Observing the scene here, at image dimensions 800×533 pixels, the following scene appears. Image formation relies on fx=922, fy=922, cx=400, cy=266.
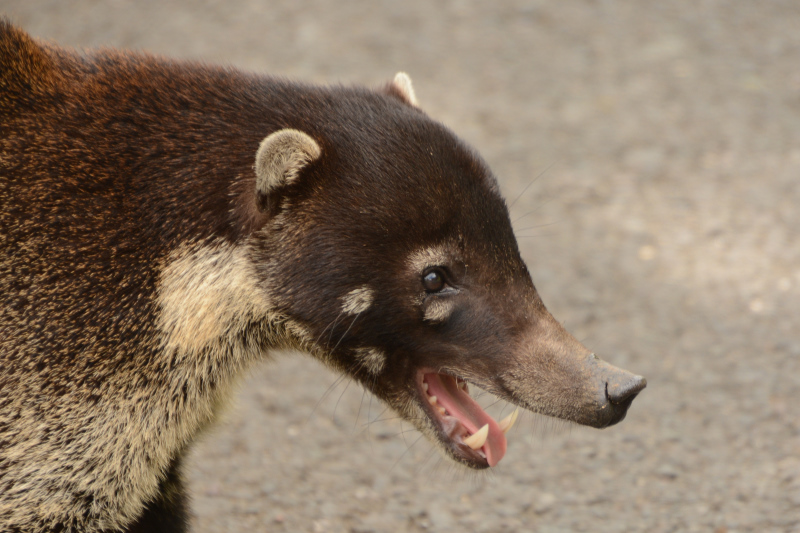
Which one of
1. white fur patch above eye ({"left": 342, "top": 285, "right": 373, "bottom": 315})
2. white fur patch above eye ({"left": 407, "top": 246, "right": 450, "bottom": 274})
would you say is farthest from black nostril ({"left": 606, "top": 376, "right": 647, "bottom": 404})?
white fur patch above eye ({"left": 342, "top": 285, "right": 373, "bottom": 315})

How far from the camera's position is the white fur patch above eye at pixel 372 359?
366cm

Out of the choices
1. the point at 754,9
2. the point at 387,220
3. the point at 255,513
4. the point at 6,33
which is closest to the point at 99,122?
the point at 6,33

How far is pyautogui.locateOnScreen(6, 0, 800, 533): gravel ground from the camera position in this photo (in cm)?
475

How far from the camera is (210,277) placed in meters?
3.56

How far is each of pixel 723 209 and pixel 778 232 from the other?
0.44 metres

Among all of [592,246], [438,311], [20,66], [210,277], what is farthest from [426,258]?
[592,246]

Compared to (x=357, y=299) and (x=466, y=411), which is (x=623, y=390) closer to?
(x=466, y=411)

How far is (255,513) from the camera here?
4.67 meters

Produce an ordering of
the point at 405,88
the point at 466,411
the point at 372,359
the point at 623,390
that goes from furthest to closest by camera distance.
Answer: the point at 405,88
the point at 466,411
the point at 372,359
the point at 623,390

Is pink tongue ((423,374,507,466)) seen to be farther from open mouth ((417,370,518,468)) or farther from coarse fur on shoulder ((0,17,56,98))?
coarse fur on shoulder ((0,17,56,98))

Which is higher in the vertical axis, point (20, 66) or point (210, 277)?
point (20, 66)

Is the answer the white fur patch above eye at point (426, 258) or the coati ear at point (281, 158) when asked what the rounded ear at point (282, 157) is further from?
the white fur patch above eye at point (426, 258)

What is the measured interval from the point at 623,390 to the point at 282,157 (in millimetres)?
1541

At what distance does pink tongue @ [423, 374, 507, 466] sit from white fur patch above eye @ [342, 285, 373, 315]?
46 centimetres
